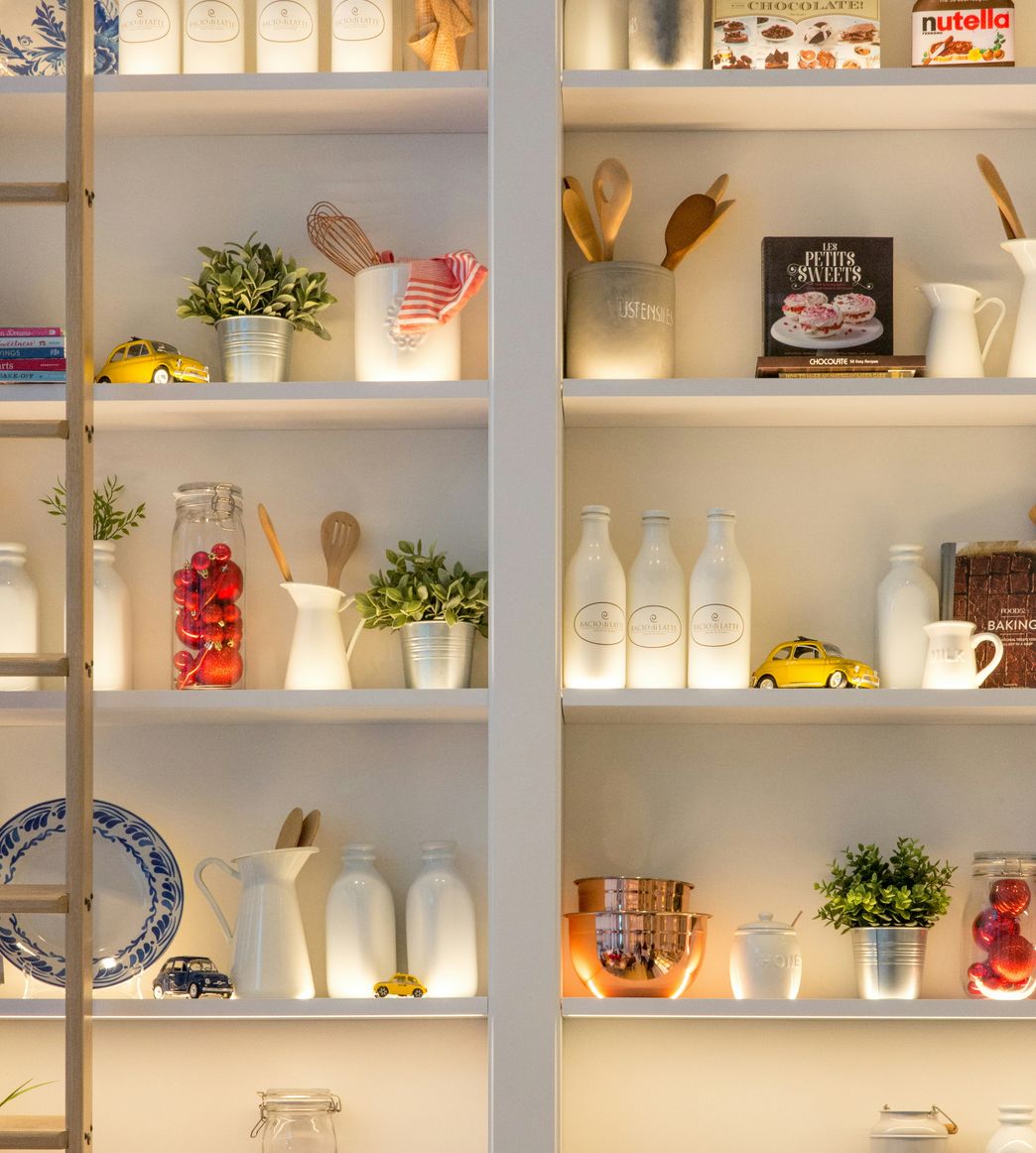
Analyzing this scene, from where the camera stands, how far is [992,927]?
1.99 metres

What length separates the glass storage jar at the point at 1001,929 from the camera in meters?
1.97

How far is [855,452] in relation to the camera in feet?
7.27

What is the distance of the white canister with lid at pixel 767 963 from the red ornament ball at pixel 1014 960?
0.85 ft

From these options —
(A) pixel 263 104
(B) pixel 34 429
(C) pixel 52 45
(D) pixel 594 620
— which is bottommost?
(D) pixel 594 620

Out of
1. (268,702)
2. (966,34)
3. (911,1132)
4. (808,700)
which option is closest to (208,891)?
(268,702)

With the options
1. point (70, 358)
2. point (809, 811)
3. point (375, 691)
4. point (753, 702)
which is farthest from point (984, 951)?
point (70, 358)

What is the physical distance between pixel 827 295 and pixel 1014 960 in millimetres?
922

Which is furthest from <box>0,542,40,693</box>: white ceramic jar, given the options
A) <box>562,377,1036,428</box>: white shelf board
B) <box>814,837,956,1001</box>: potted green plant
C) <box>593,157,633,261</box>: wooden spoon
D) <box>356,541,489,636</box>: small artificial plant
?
<box>814,837,956,1001</box>: potted green plant

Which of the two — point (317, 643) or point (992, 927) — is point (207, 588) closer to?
point (317, 643)

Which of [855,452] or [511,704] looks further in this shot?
[855,452]

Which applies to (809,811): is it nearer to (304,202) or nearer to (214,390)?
(214,390)

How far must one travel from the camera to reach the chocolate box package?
2.09 metres

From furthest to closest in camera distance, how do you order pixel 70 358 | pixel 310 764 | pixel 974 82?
1. pixel 310 764
2. pixel 974 82
3. pixel 70 358

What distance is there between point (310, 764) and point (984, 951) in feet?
3.13
